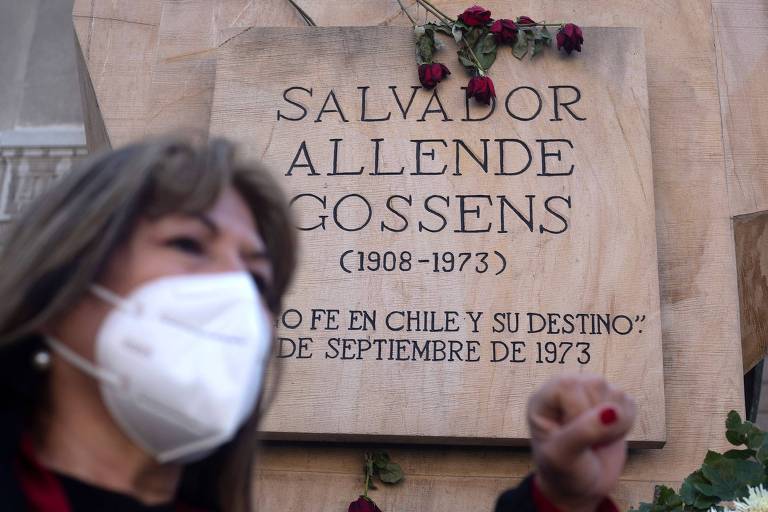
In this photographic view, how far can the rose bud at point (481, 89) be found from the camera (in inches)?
174

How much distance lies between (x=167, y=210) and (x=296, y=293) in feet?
8.24

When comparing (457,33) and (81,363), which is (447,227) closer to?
(457,33)

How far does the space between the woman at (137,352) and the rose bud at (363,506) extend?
7.20 ft

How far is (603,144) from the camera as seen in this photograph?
4.39 m

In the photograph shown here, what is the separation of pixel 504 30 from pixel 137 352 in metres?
3.37

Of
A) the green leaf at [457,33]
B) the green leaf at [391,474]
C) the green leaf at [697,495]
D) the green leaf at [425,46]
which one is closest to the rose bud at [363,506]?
the green leaf at [391,474]

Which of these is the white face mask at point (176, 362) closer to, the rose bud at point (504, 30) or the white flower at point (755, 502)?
the white flower at point (755, 502)

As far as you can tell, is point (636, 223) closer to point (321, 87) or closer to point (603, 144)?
point (603, 144)

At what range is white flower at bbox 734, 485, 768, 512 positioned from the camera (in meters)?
2.53

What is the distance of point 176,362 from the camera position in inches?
62.1

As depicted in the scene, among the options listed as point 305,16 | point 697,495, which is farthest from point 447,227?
point 697,495

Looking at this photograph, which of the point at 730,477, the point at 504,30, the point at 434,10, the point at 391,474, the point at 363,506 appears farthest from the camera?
the point at 434,10

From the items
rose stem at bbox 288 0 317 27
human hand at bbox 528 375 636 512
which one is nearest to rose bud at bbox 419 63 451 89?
rose stem at bbox 288 0 317 27

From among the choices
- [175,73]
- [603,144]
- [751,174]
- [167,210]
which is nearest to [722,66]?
[751,174]
